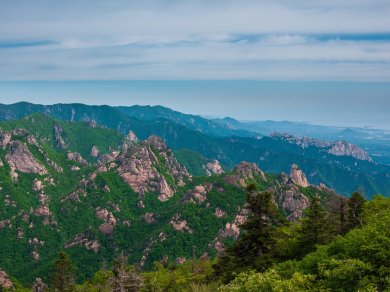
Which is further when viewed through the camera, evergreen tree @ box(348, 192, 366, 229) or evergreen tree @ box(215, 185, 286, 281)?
evergreen tree @ box(348, 192, 366, 229)

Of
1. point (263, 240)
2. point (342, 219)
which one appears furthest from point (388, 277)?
point (342, 219)

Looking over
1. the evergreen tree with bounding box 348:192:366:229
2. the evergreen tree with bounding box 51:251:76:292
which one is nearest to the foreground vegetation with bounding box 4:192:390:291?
the evergreen tree with bounding box 348:192:366:229

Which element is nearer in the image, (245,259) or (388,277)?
(388,277)

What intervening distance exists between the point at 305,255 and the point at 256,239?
798cm

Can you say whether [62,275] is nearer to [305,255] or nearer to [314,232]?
[305,255]

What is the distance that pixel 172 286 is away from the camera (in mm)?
105688

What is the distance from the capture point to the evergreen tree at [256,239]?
7006 cm

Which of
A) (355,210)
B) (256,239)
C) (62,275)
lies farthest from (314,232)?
(62,275)

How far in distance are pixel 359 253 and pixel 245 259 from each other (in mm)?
23672

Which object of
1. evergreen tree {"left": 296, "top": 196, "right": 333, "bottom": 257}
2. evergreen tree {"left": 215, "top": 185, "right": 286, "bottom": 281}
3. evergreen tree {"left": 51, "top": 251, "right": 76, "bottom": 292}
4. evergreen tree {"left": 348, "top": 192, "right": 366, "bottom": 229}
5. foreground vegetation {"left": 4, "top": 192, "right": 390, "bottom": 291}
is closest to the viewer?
foreground vegetation {"left": 4, "top": 192, "right": 390, "bottom": 291}

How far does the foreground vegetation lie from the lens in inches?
1807

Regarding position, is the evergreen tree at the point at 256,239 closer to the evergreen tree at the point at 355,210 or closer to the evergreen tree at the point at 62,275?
the evergreen tree at the point at 355,210

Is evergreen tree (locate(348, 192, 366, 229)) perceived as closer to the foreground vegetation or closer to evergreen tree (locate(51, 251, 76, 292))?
the foreground vegetation

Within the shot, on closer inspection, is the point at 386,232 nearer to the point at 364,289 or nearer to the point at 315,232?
the point at 364,289
